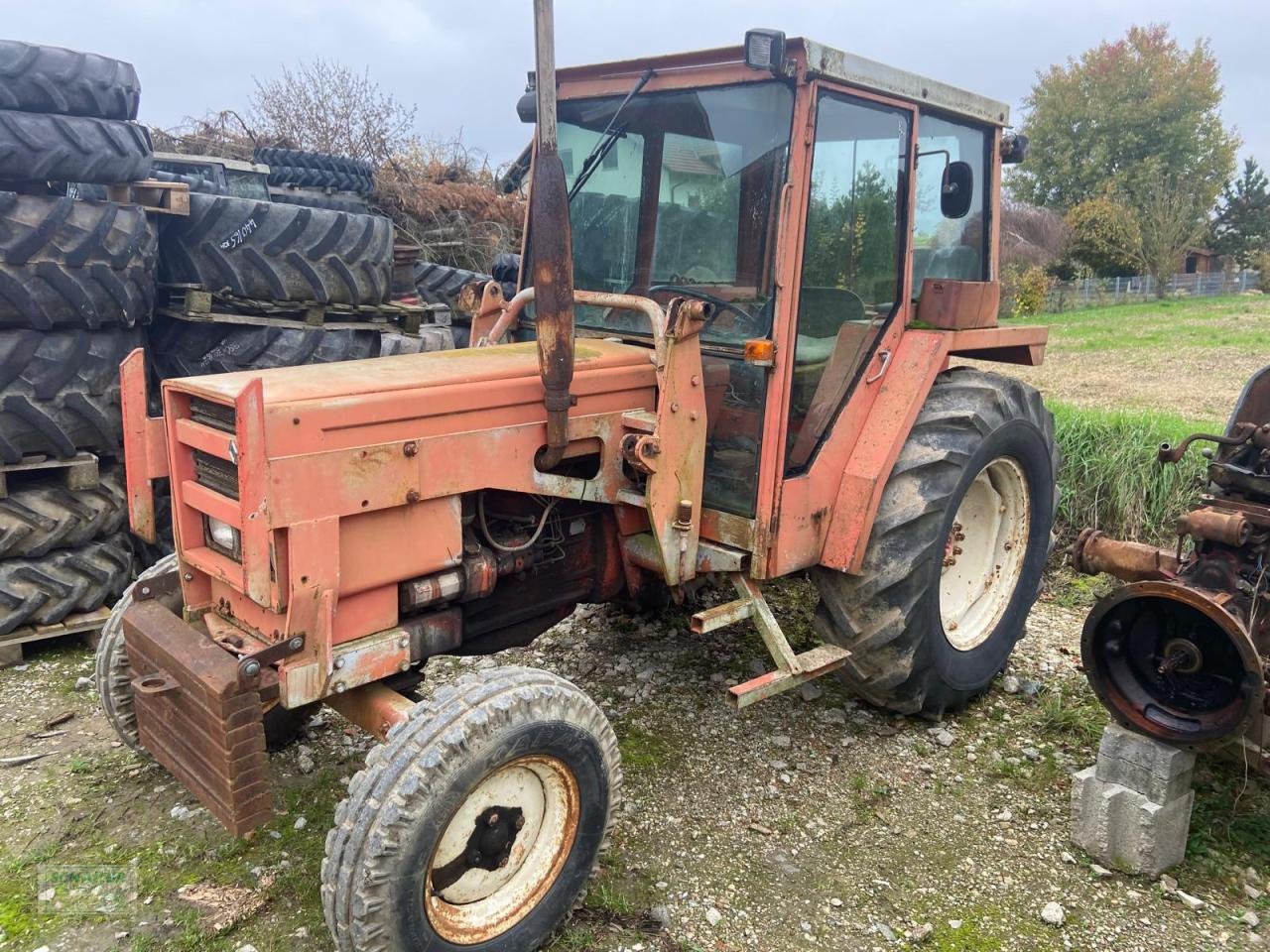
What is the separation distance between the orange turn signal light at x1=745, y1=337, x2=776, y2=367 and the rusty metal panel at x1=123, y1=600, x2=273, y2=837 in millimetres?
1857

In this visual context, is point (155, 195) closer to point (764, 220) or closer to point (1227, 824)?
point (764, 220)

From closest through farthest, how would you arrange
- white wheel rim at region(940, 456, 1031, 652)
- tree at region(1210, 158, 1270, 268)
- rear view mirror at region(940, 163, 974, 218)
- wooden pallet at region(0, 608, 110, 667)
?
rear view mirror at region(940, 163, 974, 218)
white wheel rim at region(940, 456, 1031, 652)
wooden pallet at region(0, 608, 110, 667)
tree at region(1210, 158, 1270, 268)

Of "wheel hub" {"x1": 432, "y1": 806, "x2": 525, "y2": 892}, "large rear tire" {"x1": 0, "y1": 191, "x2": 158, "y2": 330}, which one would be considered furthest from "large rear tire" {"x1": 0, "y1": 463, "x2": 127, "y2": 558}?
"wheel hub" {"x1": 432, "y1": 806, "x2": 525, "y2": 892}

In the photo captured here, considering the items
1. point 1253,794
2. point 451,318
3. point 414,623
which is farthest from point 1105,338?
point 414,623

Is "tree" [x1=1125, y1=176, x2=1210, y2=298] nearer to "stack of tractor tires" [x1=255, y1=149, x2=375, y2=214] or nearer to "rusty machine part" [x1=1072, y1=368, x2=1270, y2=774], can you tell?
"stack of tractor tires" [x1=255, y1=149, x2=375, y2=214]

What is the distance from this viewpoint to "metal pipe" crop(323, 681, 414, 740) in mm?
2764

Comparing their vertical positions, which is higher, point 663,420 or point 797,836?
point 663,420

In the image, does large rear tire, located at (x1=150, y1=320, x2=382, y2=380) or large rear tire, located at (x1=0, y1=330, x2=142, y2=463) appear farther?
large rear tire, located at (x1=150, y1=320, x2=382, y2=380)

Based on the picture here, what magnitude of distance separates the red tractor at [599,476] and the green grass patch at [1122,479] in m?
1.85

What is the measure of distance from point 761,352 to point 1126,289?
3482 centimetres

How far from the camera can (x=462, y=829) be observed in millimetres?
2607

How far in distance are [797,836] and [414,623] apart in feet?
4.94

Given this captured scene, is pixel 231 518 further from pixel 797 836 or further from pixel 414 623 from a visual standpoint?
pixel 797 836

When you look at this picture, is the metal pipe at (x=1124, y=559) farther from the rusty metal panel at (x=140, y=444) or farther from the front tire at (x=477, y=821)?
the rusty metal panel at (x=140, y=444)
